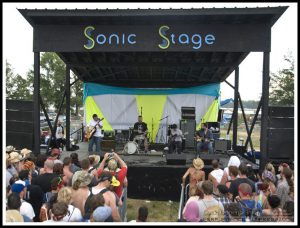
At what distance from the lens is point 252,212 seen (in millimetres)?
3768

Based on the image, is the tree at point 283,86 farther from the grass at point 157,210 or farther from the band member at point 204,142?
the grass at point 157,210

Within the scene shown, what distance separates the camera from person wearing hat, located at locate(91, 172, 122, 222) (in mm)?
3796

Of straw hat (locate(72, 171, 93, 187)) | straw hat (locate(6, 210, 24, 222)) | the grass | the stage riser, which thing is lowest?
the grass

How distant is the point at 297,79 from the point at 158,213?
425cm

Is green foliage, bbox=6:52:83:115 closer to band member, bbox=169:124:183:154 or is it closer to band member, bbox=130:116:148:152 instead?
band member, bbox=130:116:148:152

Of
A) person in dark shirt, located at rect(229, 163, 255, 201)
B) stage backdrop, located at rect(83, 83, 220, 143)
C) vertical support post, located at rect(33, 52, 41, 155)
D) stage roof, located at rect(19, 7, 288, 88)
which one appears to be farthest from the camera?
stage backdrop, located at rect(83, 83, 220, 143)

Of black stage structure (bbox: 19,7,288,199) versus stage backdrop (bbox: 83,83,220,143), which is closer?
black stage structure (bbox: 19,7,288,199)

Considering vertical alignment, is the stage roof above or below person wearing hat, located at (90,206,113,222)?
above

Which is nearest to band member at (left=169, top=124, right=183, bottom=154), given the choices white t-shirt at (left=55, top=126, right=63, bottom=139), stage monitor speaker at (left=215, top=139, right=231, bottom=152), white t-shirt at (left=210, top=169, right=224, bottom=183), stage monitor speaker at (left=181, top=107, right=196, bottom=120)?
stage monitor speaker at (left=215, top=139, right=231, bottom=152)

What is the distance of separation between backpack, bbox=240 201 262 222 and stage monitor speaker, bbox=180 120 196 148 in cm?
937

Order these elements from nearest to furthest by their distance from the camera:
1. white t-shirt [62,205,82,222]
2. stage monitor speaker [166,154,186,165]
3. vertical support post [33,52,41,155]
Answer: white t-shirt [62,205,82,222] → vertical support post [33,52,41,155] → stage monitor speaker [166,154,186,165]

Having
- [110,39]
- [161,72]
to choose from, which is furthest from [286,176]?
[161,72]

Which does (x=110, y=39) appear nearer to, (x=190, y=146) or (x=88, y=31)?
(x=88, y=31)

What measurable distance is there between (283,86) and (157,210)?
24.0 m
